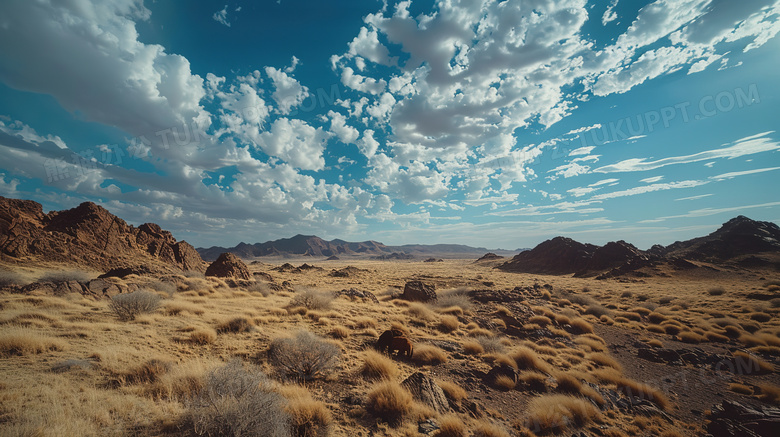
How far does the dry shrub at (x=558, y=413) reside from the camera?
5.91 metres

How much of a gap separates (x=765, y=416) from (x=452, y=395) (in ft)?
22.0

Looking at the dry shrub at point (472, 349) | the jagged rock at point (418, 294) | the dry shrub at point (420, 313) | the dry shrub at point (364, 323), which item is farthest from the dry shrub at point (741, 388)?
the jagged rock at point (418, 294)

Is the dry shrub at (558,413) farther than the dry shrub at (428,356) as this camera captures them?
No

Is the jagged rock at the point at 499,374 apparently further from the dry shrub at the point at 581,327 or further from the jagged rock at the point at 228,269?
the jagged rock at the point at 228,269

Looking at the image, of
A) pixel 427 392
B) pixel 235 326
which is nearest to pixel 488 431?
pixel 427 392

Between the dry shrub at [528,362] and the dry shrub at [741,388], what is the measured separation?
5282 mm

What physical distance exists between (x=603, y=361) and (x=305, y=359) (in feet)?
36.2

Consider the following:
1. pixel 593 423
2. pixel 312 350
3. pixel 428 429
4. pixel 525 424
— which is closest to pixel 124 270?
pixel 312 350

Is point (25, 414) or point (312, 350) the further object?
point (312, 350)

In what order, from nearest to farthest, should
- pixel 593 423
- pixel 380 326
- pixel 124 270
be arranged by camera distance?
pixel 593 423 < pixel 380 326 < pixel 124 270

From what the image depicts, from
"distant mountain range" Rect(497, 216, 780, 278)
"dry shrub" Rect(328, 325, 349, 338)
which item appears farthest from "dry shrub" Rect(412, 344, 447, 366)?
"distant mountain range" Rect(497, 216, 780, 278)

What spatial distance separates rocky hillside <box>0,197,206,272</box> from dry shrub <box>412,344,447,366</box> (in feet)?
109

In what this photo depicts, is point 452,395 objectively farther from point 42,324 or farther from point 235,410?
point 42,324

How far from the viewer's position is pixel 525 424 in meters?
6.02
